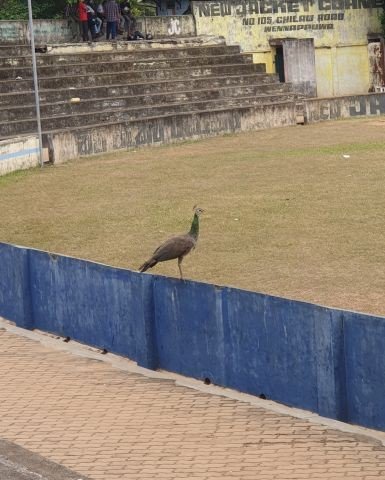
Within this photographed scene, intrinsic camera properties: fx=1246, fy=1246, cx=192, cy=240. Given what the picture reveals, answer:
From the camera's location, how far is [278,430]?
10547 mm

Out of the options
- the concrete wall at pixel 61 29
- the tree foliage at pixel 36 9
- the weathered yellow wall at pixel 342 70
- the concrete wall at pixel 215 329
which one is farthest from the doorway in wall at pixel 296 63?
the concrete wall at pixel 215 329

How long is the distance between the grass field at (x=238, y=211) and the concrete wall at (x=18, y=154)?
1.06 ft

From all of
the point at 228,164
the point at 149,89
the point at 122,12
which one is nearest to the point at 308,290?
the point at 228,164

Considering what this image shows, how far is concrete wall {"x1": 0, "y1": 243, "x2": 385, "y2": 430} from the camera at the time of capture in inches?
405

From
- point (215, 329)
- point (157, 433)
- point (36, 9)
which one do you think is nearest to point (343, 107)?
point (36, 9)

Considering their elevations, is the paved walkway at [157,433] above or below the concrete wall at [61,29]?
below

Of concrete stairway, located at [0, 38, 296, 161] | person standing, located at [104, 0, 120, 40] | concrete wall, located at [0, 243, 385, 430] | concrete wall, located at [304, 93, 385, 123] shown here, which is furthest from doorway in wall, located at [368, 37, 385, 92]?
concrete wall, located at [0, 243, 385, 430]

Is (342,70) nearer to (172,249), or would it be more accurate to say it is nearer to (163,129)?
(163,129)

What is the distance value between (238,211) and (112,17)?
20.3 m

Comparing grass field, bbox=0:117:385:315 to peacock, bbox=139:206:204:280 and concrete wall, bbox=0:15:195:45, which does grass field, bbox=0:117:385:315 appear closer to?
peacock, bbox=139:206:204:280

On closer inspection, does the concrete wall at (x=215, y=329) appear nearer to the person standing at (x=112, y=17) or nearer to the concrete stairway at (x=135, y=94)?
the concrete stairway at (x=135, y=94)

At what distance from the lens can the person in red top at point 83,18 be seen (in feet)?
132

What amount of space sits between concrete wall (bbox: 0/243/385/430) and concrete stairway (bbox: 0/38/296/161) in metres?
16.0

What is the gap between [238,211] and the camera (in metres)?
22.2
